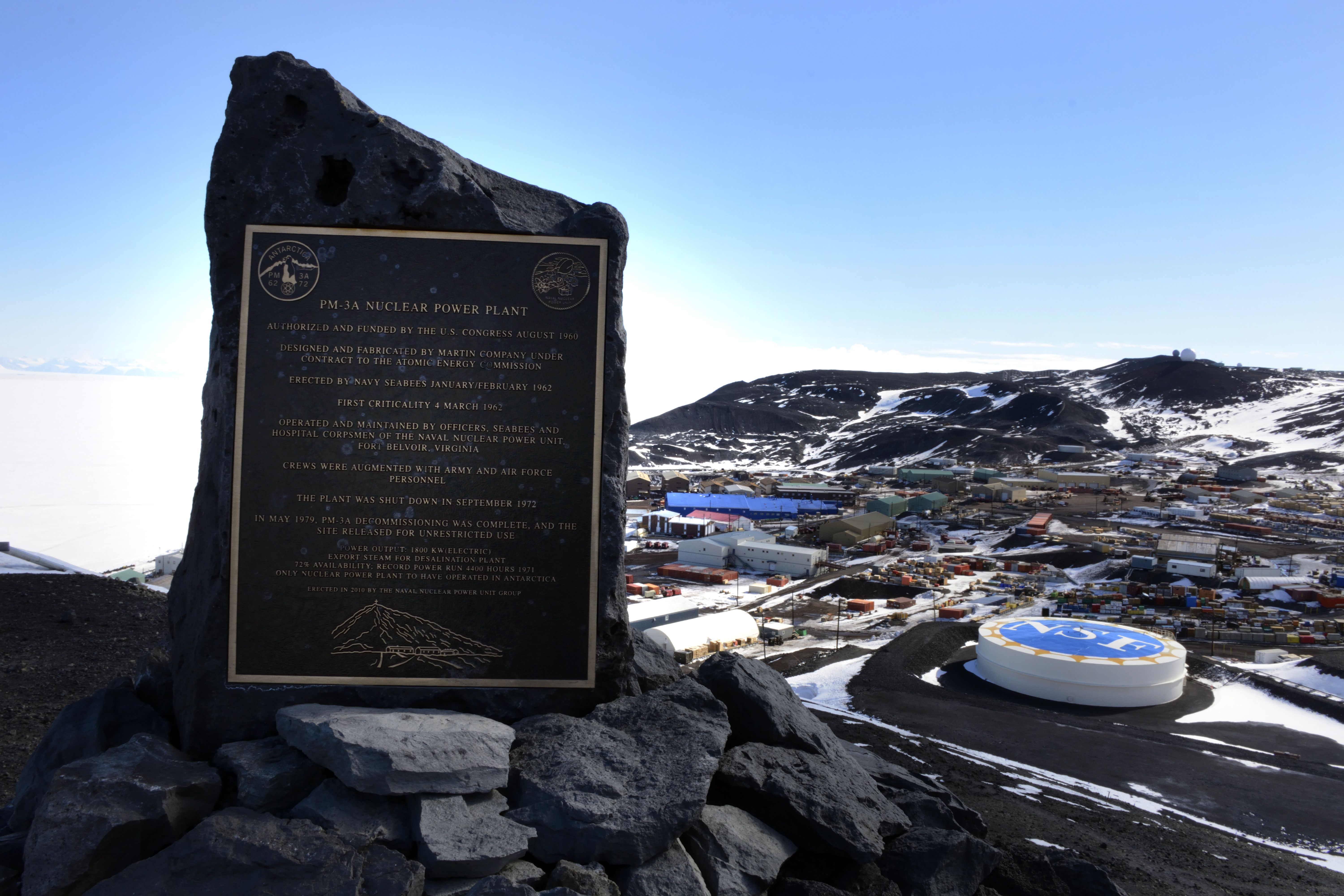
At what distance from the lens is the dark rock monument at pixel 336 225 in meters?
5.58

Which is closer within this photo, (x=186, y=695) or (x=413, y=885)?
(x=413, y=885)

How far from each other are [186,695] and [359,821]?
6.34 feet

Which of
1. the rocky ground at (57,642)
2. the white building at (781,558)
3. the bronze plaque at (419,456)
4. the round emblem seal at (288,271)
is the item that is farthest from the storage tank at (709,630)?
the round emblem seal at (288,271)

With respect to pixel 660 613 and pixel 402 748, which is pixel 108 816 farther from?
pixel 660 613

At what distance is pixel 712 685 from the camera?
625 centimetres

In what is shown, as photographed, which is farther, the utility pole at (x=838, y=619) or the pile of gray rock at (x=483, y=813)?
the utility pole at (x=838, y=619)

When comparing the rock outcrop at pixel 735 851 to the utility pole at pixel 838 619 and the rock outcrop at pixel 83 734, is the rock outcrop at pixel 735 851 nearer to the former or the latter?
the rock outcrop at pixel 83 734

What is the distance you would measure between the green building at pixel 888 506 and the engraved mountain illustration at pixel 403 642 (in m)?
67.0

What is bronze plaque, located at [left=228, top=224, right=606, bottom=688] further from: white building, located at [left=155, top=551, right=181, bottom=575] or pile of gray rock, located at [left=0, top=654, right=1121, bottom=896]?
white building, located at [left=155, top=551, right=181, bottom=575]

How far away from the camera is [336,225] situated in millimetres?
5688

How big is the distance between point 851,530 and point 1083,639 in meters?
34.0

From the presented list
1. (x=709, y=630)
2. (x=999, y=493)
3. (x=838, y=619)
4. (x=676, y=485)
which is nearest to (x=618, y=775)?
(x=709, y=630)

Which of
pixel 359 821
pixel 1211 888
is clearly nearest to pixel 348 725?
pixel 359 821

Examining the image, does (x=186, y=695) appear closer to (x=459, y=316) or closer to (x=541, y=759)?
(x=541, y=759)
